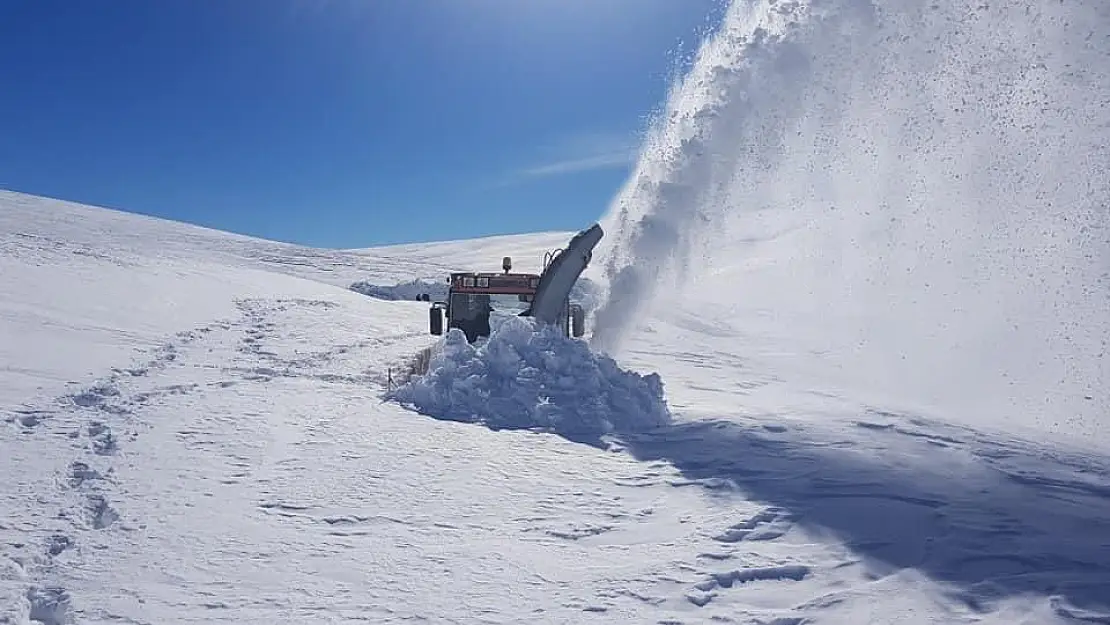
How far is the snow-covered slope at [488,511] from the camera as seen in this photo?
Answer: 4020 mm

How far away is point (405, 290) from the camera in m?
34.0

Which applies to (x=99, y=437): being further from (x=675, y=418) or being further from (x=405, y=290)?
(x=405, y=290)

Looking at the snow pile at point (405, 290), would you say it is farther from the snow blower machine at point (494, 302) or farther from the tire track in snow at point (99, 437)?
the snow blower machine at point (494, 302)

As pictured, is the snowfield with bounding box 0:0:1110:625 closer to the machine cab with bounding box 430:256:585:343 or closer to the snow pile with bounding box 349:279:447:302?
the machine cab with bounding box 430:256:585:343

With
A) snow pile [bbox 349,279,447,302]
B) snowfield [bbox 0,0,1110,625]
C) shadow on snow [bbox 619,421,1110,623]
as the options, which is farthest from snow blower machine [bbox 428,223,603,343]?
snow pile [bbox 349,279,447,302]

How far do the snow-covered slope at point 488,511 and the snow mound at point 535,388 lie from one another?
0.18 meters

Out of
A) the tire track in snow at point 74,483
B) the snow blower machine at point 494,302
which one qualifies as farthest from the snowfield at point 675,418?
the snow blower machine at point 494,302

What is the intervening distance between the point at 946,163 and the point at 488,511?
1540cm

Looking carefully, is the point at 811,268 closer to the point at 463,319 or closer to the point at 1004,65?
the point at 1004,65

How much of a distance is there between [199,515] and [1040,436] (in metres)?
10.1

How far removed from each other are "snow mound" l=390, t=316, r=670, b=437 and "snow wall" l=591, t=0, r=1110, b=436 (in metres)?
3.50

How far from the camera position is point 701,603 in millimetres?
4148

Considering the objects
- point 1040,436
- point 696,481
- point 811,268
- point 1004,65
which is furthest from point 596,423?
point 811,268

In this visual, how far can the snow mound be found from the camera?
8.62 metres
